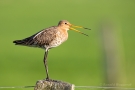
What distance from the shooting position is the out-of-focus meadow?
900 cm

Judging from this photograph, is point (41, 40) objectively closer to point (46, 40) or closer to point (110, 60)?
point (46, 40)

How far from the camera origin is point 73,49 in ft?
86.5

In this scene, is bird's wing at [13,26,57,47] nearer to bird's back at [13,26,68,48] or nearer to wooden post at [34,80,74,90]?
bird's back at [13,26,68,48]

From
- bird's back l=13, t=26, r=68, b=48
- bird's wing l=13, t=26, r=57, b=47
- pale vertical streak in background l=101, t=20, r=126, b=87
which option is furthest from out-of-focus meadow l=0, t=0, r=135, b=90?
bird's wing l=13, t=26, r=57, b=47

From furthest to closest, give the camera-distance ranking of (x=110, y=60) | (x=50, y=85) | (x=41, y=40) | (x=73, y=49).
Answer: (x=73, y=49) < (x=41, y=40) < (x=110, y=60) < (x=50, y=85)

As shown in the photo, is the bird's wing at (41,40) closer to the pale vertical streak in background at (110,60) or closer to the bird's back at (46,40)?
the bird's back at (46,40)

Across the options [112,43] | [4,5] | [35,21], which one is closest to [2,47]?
[35,21]

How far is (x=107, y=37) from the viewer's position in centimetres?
887

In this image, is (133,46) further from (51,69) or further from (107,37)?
(107,37)

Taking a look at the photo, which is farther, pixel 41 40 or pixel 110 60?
pixel 41 40

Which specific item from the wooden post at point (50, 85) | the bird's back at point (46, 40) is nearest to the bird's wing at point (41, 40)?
the bird's back at point (46, 40)

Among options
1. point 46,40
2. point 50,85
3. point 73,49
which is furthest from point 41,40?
point 73,49

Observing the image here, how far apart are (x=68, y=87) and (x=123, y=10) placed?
127 ft

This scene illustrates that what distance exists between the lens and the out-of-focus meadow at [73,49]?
9.00 m
